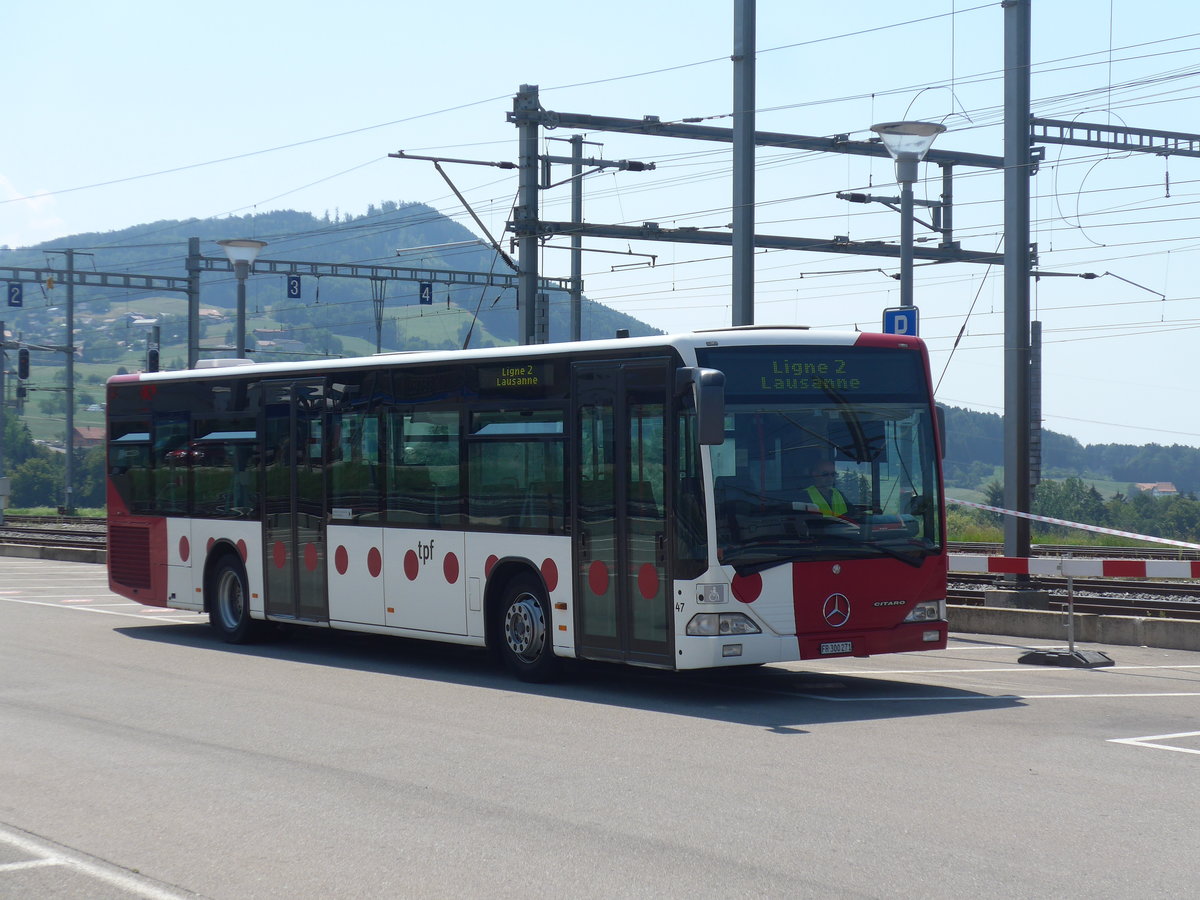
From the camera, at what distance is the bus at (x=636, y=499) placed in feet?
37.8

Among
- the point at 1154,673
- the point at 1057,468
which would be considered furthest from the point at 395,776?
the point at 1057,468

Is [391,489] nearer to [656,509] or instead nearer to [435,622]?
[435,622]

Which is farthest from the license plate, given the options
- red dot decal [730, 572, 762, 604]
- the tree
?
the tree

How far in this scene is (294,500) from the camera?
627 inches

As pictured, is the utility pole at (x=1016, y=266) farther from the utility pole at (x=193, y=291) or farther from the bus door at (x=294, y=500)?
the utility pole at (x=193, y=291)

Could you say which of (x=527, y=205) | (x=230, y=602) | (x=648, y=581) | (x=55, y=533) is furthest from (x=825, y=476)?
(x=55, y=533)

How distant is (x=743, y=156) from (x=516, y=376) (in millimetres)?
8579

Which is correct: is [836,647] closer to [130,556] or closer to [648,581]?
[648,581]

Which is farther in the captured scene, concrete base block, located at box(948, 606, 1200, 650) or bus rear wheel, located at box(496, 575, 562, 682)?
concrete base block, located at box(948, 606, 1200, 650)

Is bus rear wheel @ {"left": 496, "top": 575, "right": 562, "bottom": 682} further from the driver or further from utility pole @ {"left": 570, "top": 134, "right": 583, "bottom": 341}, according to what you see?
utility pole @ {"left": 570, "top": 134, "right": 583, "bottom": 341}

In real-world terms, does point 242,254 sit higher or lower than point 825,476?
higher

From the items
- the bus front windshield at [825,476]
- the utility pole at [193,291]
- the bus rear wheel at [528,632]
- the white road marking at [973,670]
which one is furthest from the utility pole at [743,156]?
the utility pole at [193,291]

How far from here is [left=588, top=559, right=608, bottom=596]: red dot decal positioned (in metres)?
12.1

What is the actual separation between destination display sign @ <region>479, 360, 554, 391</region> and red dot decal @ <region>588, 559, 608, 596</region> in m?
1.64
